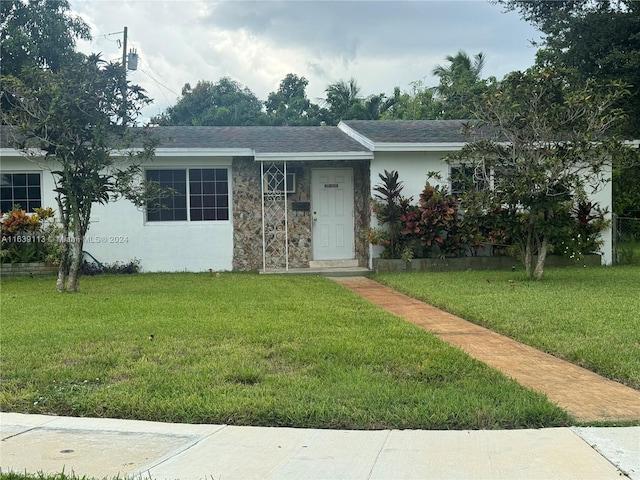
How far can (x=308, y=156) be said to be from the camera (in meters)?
13.8

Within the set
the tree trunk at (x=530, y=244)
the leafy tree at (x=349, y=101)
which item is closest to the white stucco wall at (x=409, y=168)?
the tree trunk at (x=530, y=244)

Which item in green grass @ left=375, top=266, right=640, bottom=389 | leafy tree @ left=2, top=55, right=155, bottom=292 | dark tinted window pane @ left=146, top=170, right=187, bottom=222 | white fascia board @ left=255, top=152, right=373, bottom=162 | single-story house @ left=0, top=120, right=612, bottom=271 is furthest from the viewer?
dark tinted window pane @ left=146, top=170, right=187, bottom=222

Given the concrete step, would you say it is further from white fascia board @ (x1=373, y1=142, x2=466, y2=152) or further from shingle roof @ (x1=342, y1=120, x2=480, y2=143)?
shingle roof @ (x1=342, y1=120, x2=480, y2=143)

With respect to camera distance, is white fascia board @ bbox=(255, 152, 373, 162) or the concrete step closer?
white fascia board @ bbox=(255, 152, 373, 162)

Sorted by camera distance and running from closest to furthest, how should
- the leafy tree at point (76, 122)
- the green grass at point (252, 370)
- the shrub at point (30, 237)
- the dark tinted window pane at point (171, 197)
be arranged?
the green grass at point (252, 370), the leafy tree at point (76, 122), the shrub at point (30, 237), the dark tinted window pane at point (171, 197)

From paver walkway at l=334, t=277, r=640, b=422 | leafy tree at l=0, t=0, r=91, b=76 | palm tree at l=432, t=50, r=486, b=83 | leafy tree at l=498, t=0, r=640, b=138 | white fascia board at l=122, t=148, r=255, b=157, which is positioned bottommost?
paver walkway at l=334, t=277, r=640, b=422

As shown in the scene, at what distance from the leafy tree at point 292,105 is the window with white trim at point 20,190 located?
25246 mm

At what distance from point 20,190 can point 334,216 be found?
732cm

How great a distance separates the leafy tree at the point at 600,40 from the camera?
15727 millimetres

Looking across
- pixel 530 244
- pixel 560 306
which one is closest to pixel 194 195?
pixel 530 244

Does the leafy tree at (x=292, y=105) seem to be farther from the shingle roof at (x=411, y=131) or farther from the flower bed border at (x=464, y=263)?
the flower bed border at (x=464, y=263)

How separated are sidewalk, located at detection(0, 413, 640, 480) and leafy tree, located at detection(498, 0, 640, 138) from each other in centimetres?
1377

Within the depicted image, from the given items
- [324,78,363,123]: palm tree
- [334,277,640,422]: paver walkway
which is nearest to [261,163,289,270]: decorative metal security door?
[334,277,640,422]: paver walkway

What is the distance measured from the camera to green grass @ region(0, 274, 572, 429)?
14.1 ft
